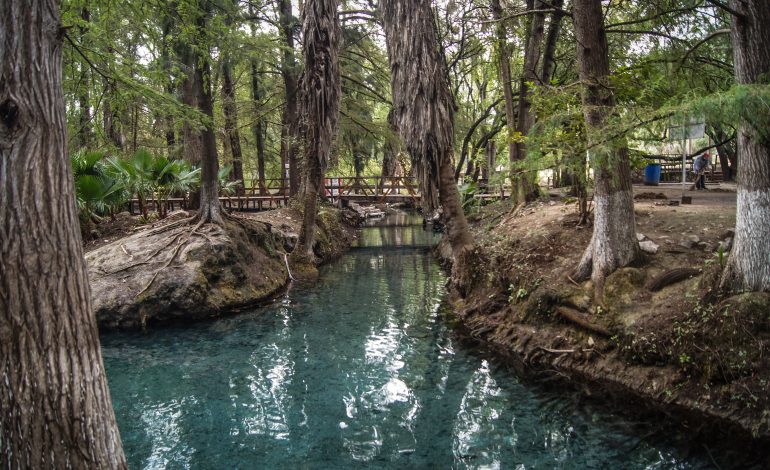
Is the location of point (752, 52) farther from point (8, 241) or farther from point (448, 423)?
point (8, 241)

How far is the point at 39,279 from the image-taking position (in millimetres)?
3012

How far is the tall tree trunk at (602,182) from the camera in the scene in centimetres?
729

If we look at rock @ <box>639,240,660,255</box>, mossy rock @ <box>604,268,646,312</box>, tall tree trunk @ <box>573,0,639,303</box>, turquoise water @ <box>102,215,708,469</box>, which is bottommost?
turquoise water @ <box>102,215,708,469</box>

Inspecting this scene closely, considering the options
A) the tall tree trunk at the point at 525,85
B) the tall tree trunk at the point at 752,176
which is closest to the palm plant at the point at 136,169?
the tall tree trunk at the point at 525,85

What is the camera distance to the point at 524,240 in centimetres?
1000

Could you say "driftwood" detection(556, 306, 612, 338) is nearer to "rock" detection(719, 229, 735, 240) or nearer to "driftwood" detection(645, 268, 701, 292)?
"driftwood" detection(645, 268, 701, 292)

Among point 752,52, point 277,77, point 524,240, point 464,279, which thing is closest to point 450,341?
point 464,279

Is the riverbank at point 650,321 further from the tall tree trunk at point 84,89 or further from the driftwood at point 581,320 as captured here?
the tall tree trunk at point 84,89

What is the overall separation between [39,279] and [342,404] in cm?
415

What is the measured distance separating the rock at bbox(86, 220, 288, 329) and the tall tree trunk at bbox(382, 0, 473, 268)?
4868mm

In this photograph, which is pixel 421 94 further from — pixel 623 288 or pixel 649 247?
pixel 623 288

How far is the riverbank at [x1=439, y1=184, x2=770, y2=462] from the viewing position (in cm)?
530

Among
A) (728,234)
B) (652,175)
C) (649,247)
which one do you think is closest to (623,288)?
(649,247)

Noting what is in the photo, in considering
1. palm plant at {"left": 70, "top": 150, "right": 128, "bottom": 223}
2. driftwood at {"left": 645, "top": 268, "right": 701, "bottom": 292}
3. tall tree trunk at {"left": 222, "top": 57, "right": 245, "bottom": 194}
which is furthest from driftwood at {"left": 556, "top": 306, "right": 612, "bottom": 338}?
tall tree trunk at {"left": 222, "top": 57, "right": 245, "bottom": 194}
